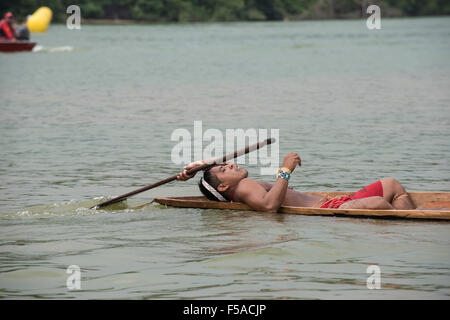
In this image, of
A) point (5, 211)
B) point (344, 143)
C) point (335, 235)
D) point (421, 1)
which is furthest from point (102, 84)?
point (421, 1)

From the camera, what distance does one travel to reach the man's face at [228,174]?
10.5m

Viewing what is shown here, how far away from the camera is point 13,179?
1373 centimetres

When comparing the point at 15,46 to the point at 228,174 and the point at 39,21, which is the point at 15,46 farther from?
the point at 228,174

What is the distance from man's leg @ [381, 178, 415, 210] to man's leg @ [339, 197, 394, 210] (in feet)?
0.50

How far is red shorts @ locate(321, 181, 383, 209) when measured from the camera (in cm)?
1005

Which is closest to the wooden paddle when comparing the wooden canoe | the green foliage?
the wooden canoe

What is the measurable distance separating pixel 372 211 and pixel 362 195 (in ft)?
1.53

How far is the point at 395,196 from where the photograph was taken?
10.1 m

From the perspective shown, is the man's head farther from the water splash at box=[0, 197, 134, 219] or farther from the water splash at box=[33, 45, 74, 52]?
the water splash at box=[33, 45, 74, 52]

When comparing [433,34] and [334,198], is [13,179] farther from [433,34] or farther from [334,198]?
[433,34]

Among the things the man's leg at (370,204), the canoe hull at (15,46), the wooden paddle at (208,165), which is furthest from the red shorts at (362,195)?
the canoe hull at (15,46)

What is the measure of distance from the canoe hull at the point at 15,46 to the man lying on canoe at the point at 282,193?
114 ft

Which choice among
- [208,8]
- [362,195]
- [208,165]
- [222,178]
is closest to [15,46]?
[208,165]

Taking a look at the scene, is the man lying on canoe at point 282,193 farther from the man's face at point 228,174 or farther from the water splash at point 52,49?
the water splash at point 52,49
